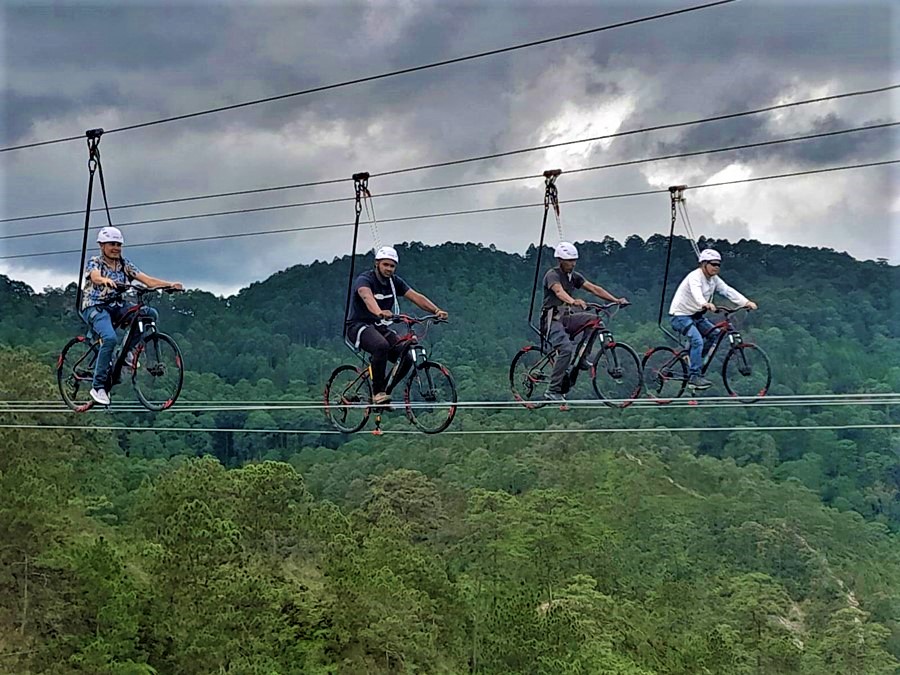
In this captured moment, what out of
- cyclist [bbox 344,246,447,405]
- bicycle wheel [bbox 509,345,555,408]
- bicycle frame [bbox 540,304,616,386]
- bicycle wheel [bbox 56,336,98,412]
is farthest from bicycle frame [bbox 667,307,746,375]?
bicycle wheel [bbox 56,336,98,412]

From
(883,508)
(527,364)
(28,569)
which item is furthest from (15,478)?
(883,508)

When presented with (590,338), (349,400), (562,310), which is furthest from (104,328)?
(590,338)

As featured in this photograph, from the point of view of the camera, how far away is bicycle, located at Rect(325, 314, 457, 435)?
767 cm

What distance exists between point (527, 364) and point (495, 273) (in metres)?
28.8

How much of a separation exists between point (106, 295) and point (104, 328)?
0.26 meters

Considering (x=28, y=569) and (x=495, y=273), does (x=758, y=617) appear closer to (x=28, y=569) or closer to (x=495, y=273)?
(x=495, y=273)

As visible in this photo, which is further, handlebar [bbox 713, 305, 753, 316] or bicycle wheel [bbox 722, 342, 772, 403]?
bicycle wheel [bbox 722, 342, 772, 403]

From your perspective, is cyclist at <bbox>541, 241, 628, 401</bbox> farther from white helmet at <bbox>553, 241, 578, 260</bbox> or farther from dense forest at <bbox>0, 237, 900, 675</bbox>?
dense forest at <bbox>0, 237, 900, 675</bbox>

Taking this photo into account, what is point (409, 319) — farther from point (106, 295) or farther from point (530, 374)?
point (106, 295)

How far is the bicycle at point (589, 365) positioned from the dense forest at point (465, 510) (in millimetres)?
7929

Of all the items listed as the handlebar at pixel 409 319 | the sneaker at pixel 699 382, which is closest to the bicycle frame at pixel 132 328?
the handlebar at pixel 409 319

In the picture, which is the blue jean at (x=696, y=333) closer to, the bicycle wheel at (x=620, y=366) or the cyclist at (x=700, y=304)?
the cyclist at (x=700, y=304)

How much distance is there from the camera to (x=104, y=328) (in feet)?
25.2

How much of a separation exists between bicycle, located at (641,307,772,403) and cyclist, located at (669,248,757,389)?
68 millimetres
